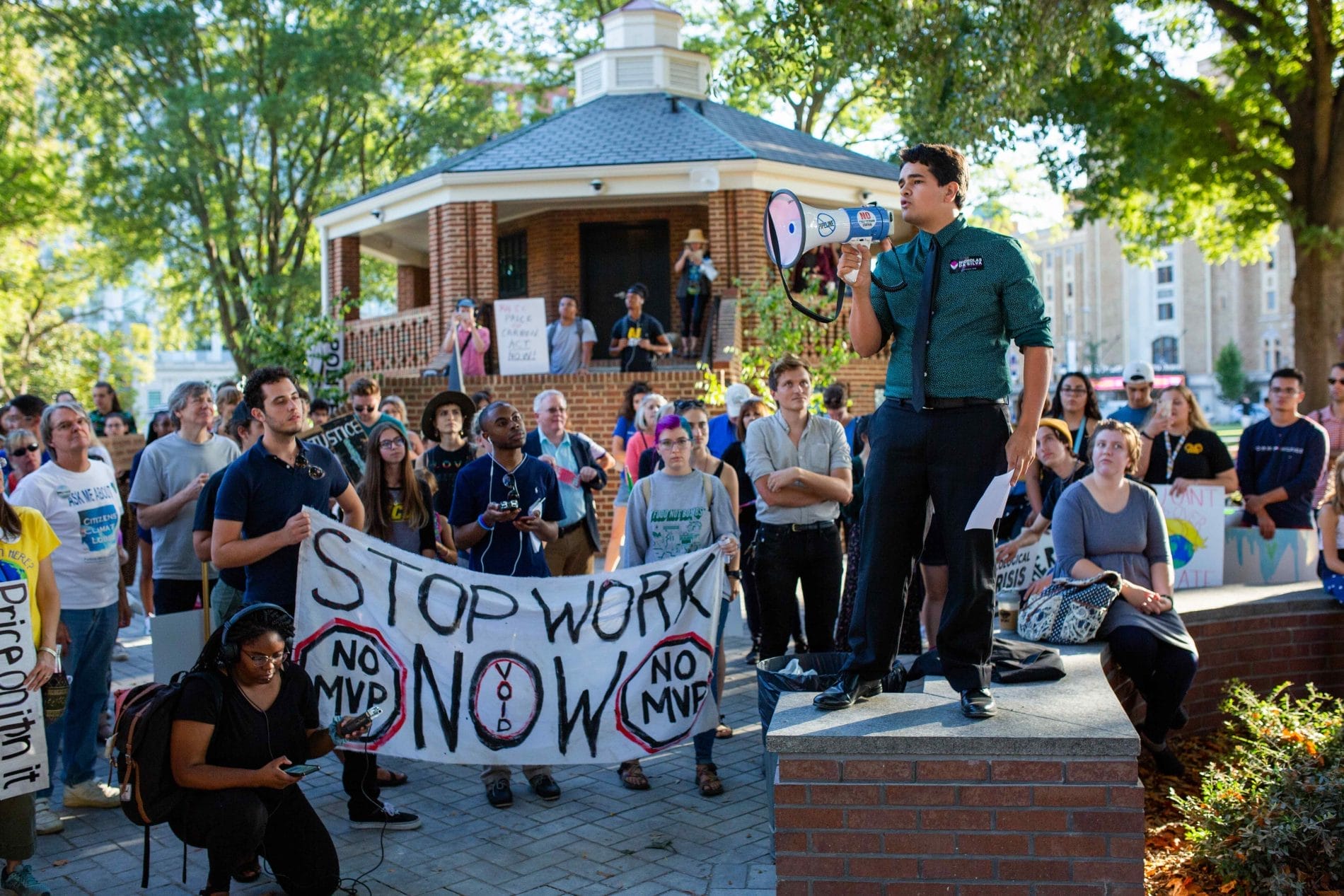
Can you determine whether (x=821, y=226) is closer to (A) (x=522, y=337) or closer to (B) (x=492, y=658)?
(B) (x=492, y=658)

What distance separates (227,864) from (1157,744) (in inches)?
178

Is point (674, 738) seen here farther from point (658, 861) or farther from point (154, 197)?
point (154, 197)

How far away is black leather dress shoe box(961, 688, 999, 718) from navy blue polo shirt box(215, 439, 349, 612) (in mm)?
3242

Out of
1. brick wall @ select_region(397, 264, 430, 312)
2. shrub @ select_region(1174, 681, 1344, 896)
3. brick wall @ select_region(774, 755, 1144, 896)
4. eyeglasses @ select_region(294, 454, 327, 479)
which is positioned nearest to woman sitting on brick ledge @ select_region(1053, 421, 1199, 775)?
shrub @ select_region(1174, 681, 1344, 896)

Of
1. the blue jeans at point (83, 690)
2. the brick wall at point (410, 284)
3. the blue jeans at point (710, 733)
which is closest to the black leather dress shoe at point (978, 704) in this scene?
the blue jeans at point (710, 733)

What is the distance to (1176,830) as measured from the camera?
5.59 meters

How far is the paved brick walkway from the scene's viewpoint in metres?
5.07

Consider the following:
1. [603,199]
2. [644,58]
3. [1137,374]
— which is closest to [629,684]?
[1137,374]

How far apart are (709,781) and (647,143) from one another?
49.5 ft

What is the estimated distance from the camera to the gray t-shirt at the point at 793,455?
6.93m

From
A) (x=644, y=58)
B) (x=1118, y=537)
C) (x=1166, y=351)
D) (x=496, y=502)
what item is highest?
(x=644, y=58)

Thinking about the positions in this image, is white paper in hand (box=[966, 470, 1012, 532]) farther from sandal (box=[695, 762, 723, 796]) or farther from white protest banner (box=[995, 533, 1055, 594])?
white protest banner (box=[995, 533, 1055, 594])

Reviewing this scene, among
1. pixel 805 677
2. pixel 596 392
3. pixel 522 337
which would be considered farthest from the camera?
pixel 522 337

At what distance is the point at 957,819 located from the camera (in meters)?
4.01
